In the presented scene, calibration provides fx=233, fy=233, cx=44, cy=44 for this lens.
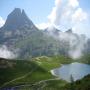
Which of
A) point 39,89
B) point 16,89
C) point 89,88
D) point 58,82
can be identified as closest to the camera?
point 89,88

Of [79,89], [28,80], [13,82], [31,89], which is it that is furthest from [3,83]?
[79,89]

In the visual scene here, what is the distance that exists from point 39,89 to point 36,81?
46564mm

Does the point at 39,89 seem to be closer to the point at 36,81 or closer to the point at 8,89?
the point at 8,89

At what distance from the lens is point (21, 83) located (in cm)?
18512

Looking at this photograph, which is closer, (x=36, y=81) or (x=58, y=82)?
(x=58, y=82)

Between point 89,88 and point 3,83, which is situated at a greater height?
point 3,83

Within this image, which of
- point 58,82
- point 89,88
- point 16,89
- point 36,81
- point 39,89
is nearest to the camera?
point 89,88

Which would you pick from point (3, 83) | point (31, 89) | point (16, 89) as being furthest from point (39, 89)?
point (3, 83)

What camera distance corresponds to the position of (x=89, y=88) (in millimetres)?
98938

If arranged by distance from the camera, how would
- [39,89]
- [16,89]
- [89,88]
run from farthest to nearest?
1. [16,89]
2. [39,89]
3. [89,88]

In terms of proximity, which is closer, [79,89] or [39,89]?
[79,89]

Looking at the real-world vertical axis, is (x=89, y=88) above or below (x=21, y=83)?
below

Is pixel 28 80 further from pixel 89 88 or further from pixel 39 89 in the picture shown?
pixel 89 88

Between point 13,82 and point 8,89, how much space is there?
79.6 feet
